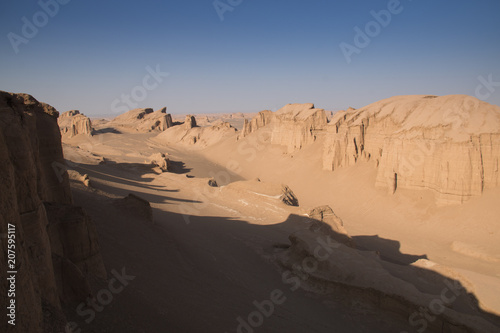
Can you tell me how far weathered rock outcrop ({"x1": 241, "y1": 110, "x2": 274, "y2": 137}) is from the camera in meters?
49.0

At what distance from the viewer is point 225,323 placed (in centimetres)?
600

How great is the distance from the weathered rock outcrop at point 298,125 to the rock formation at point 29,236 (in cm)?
3202

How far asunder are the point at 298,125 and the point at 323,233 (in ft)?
84.3

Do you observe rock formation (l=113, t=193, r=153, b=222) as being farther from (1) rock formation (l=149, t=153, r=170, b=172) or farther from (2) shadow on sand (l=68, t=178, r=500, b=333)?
(1) rock formation (l=149, t=153, r=170, b=172)

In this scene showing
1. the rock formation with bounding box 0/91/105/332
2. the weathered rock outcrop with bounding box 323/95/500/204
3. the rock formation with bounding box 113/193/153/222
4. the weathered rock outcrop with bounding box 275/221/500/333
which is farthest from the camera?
the weathered rock outcrop with bounding box 323/95/500/204

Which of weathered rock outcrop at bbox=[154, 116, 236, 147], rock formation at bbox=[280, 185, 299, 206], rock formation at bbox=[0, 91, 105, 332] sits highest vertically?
rock formation at bbox=[0, 91, 105, 332]

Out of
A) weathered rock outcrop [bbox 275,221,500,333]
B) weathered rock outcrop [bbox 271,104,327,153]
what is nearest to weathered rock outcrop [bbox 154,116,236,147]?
weathered rock outcrop [bbox 271,104,327,153]

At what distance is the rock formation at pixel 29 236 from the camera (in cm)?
304

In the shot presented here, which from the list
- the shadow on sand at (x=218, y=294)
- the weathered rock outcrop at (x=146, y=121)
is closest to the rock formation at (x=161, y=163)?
the shadow on sand at (x=218, y=294)

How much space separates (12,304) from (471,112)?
944 inches

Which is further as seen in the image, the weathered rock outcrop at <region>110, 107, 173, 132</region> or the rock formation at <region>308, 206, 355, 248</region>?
the weathered rock outcrop at <region>110, 107, 173, 132</region>

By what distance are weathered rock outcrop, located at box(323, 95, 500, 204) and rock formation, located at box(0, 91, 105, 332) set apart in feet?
66.8

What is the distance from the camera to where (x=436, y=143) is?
63.5 feet

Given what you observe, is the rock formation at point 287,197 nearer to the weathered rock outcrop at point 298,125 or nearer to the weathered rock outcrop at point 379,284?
the weathered rock outcrop at point 379,284
